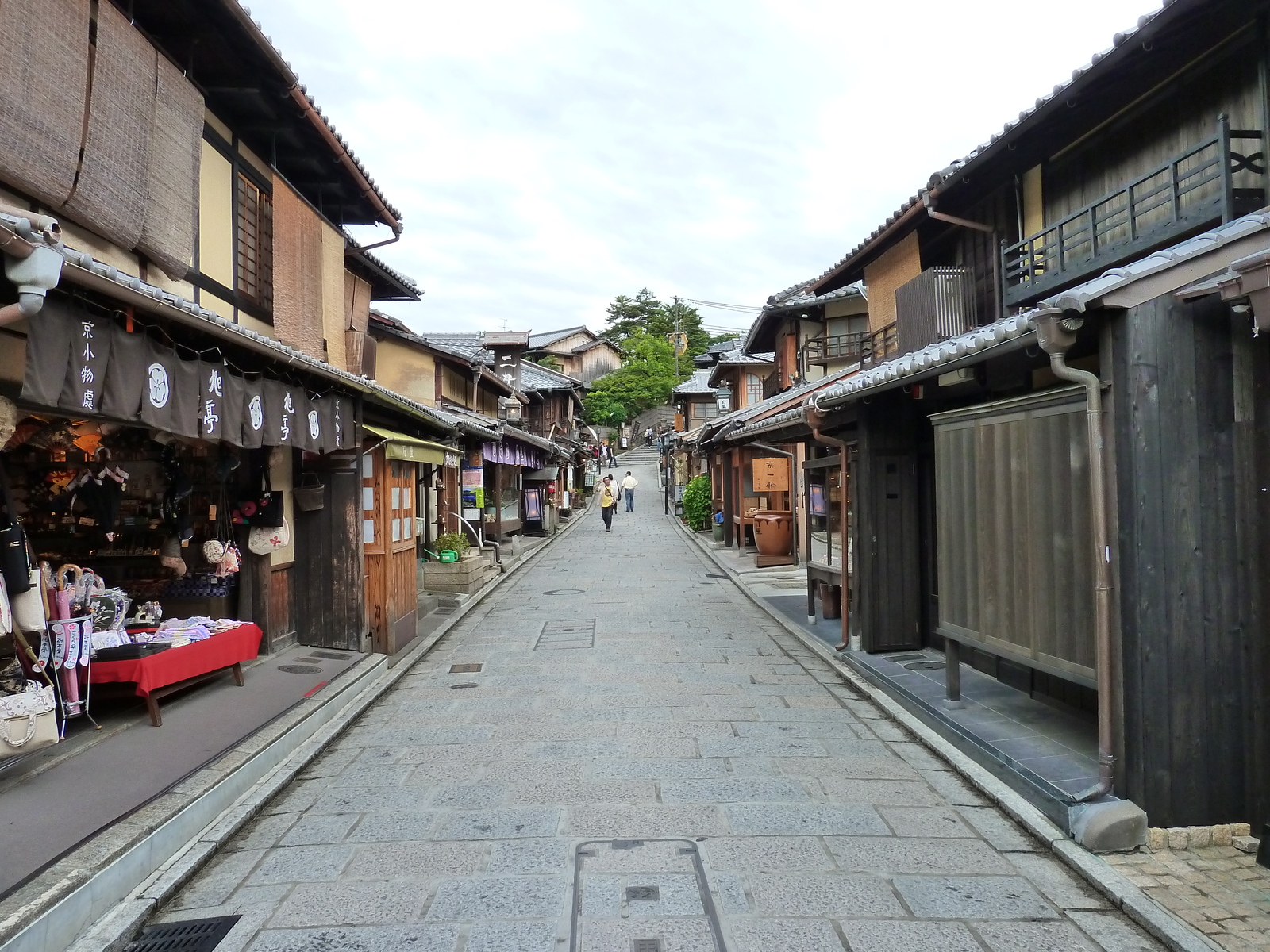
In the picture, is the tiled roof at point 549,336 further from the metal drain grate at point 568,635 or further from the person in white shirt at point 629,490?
the metal drain grate at point 568,635

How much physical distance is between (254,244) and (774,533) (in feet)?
50.7

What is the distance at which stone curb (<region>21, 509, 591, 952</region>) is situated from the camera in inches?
174

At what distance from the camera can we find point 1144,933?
4.34 metres

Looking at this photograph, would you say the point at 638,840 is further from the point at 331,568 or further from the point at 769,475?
the point at 769,475

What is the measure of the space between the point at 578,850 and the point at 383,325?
726 inches

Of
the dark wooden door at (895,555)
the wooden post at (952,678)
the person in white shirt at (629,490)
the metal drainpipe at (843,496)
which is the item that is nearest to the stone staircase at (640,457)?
the person in white shirt at (629,490)

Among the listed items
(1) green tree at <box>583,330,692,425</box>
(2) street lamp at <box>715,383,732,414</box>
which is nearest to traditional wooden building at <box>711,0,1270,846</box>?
(2) street lamp at <box>715,383,732,414</box>

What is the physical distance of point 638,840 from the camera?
5.42 m

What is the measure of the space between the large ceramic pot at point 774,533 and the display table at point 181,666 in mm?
15317

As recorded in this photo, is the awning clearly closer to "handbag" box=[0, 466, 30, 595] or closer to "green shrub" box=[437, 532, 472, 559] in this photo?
"green shrub" box=[437, 532, 472, 559]

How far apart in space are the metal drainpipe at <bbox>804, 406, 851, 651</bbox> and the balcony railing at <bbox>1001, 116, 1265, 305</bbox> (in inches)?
142

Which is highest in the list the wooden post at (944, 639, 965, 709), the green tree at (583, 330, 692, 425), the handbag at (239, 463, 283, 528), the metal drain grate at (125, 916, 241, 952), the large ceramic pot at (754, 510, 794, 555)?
the green tree at (583, 330, 692, 425)

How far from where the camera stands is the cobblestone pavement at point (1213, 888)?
4191 millimetres

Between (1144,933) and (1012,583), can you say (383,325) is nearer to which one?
(1012,583)
